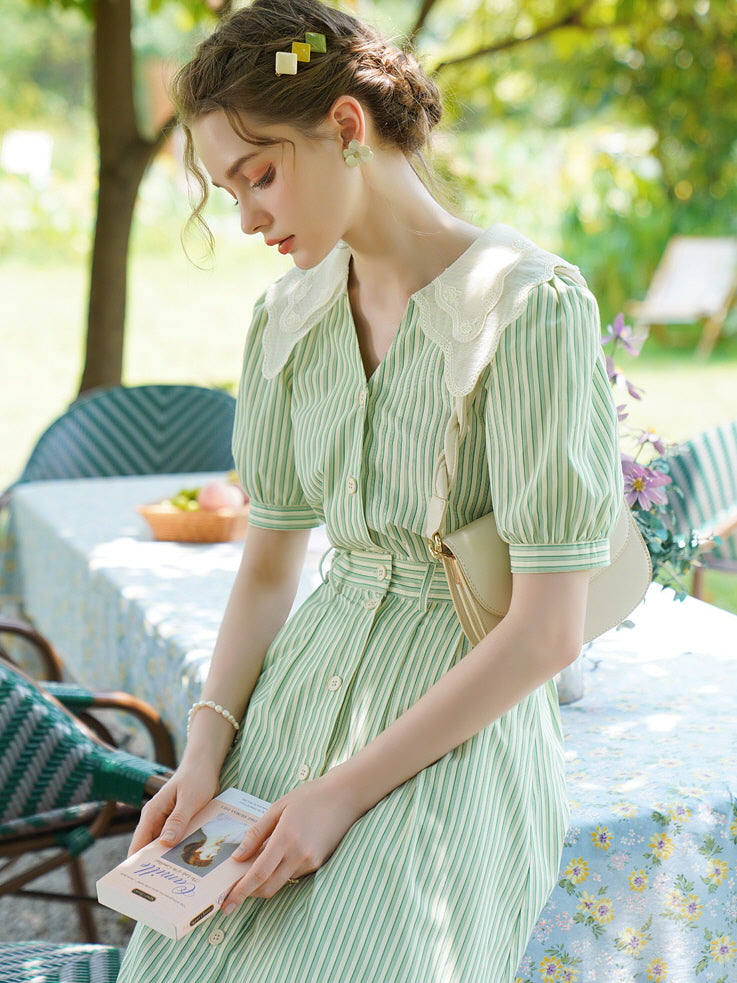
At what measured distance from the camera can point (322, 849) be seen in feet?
3.90

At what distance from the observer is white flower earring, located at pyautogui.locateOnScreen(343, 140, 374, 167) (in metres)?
1.29

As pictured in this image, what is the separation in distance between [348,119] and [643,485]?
2.35 ft

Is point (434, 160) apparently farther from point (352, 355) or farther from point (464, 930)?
point (464, 930)

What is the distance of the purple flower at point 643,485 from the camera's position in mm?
1675

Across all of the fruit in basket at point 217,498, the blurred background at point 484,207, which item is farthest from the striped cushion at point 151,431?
the blurred background at point 484,207

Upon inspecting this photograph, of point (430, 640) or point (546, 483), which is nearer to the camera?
point (546, 483)

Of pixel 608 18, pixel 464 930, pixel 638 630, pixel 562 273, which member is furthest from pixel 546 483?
pixel 608 18

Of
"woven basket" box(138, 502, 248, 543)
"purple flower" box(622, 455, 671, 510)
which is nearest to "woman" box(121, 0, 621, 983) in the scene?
"purple flower" box(622, 455, 671, 510)

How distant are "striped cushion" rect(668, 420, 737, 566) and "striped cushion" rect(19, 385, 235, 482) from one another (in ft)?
4.67

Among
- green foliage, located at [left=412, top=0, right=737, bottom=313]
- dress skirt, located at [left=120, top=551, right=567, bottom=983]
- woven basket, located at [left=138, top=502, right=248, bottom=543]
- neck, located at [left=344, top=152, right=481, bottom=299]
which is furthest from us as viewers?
green foliage, located at [left=412, top=0, right=737, bottom=313]

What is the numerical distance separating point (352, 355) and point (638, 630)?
0.85 metres

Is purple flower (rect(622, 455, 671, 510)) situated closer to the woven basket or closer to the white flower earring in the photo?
the white flower earring

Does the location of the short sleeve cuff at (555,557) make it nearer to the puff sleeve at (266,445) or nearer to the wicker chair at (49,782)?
the puff sleeve at (266,445)

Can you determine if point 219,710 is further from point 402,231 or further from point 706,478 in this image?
point 706,478
